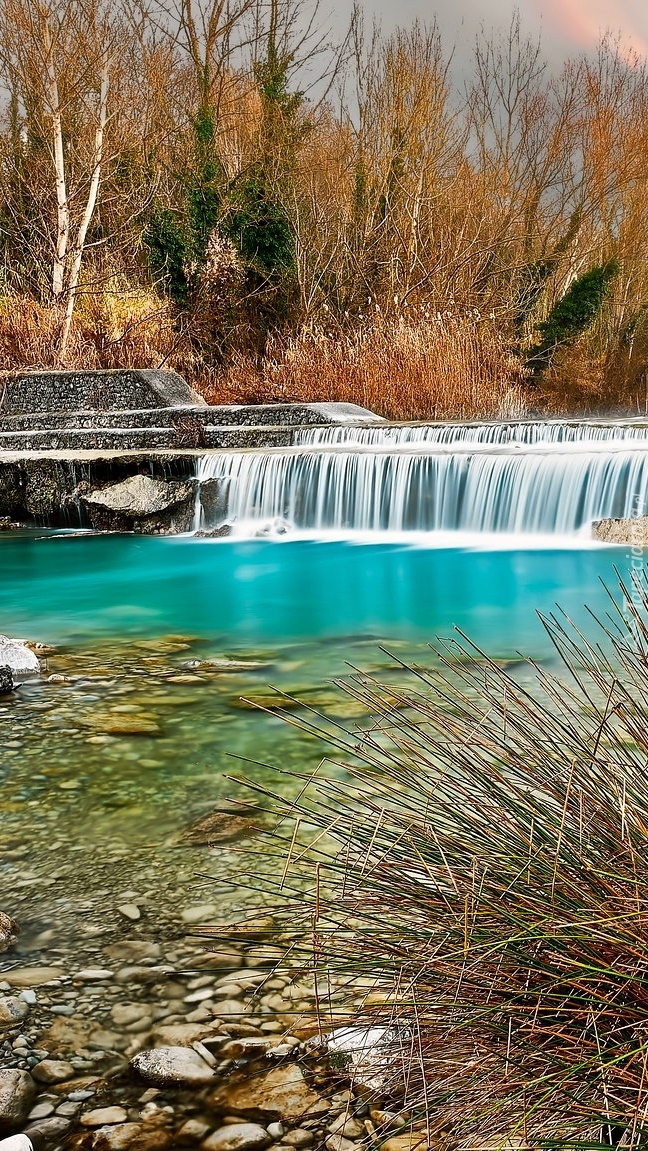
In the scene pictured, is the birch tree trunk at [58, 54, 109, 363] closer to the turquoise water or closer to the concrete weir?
the concrete weir

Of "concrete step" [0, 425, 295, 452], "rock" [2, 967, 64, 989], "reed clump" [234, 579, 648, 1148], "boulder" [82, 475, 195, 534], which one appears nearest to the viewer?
"reed clump" [234, 579, 648, 1148]

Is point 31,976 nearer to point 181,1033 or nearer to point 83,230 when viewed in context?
point 181,1033

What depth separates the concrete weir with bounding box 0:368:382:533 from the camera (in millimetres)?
11133

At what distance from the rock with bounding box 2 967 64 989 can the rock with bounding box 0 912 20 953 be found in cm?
10

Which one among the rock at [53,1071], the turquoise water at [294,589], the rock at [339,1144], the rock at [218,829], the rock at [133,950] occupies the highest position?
the rock at [339,1144]

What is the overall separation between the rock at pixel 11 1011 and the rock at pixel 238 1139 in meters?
0.57

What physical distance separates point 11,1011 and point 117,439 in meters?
10.7

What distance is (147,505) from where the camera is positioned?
36.3 ft

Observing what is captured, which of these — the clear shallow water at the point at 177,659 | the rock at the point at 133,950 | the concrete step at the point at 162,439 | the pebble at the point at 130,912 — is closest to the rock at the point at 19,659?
the clear shallow water at the point at 177,659

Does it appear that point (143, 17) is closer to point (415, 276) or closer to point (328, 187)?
point (328, 187)

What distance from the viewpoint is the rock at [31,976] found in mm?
2223

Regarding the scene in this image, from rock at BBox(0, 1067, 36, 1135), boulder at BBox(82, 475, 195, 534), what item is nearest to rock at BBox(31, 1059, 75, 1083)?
rock at BBox(0, 1067, 36, 1135)

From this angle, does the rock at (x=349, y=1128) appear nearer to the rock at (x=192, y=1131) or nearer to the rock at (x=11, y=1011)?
the rock at (x=192, y=1131)

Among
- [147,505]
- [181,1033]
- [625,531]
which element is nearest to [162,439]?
[147,505]
